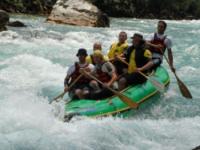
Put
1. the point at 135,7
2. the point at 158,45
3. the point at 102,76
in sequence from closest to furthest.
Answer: the point at 102,76 → the point at 158,45 → the point at 135,7

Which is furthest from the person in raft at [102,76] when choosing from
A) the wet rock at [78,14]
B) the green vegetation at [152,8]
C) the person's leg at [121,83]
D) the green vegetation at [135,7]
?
the green vegetation at [152,8]

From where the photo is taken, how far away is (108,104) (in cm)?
734

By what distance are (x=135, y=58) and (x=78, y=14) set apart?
532 inches

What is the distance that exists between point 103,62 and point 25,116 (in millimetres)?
1567

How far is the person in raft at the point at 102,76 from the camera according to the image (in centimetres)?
768

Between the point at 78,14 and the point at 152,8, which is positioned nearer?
the point at 78,14

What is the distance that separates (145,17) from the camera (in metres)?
37.5

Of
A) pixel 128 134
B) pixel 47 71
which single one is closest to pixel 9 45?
pixel 47 71

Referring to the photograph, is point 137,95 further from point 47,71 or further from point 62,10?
point 62,10

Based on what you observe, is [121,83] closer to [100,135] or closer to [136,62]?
[136,62]

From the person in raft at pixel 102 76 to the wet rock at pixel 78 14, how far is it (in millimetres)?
13570

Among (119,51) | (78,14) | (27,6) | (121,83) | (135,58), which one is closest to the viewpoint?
(121,83)

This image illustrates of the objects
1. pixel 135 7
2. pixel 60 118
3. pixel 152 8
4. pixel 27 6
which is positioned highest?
pixel 60 118

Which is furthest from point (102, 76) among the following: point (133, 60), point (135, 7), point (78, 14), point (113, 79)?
point (135, 7)
